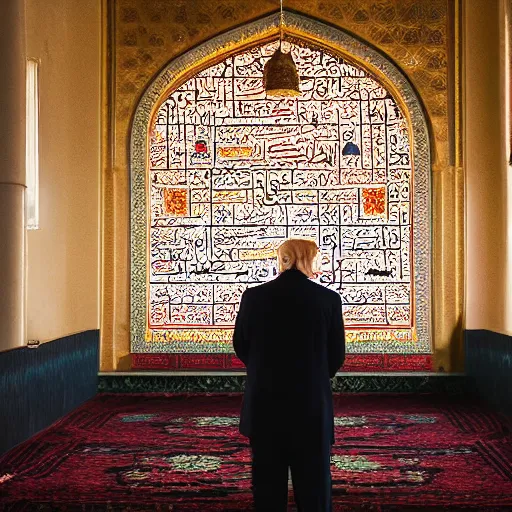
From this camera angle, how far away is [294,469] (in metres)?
3.20

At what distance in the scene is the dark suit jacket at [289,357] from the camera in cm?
314

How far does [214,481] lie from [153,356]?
3.52m

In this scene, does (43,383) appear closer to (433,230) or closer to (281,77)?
(281,77)

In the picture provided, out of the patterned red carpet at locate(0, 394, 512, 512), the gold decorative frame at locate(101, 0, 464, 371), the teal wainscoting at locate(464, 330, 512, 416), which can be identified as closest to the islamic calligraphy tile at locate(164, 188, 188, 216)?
the gold decorative frame at locate(101, 0, 464, 371)

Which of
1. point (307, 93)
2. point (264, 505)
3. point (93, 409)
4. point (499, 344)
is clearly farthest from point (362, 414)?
point (264, 505)

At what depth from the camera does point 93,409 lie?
268 inches

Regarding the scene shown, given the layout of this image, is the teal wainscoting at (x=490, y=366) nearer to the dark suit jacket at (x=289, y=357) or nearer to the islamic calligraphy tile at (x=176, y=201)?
the islamic calligraphy tile at (x=176, y=201)

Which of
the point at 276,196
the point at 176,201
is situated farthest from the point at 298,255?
the point at 176,201

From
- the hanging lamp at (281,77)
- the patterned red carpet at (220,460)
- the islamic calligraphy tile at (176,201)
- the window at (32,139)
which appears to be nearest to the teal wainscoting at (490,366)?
the patterned red carpet at (220,460)

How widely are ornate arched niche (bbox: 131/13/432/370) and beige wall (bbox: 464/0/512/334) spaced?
386mm

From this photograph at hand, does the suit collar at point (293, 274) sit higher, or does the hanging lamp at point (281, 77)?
the hanging lamp at point (281, 77)

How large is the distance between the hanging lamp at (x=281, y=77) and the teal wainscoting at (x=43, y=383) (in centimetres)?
246

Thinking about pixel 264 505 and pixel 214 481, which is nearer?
pixel 264 505

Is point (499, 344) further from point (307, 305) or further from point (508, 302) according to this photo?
point (307, 305)
